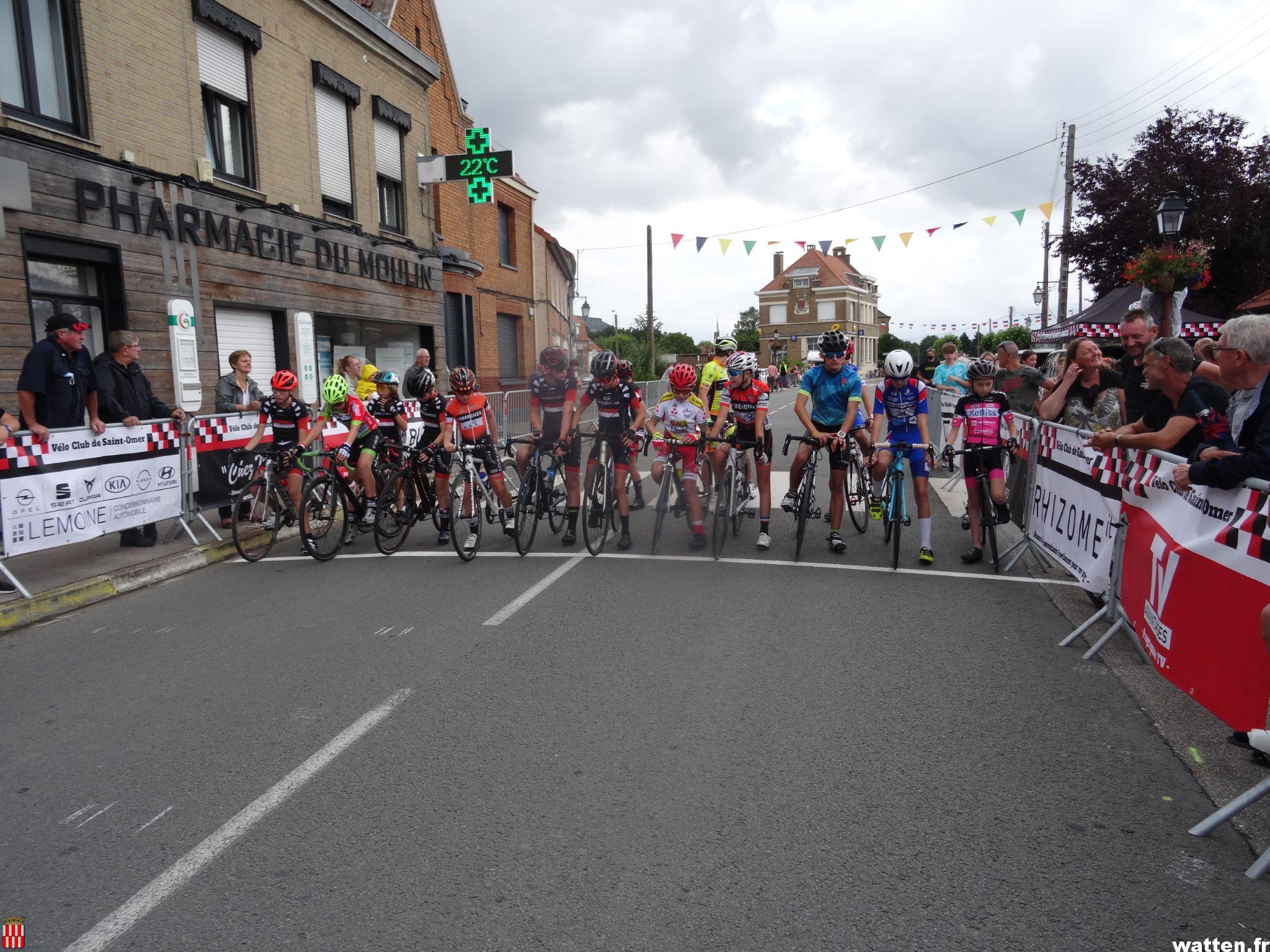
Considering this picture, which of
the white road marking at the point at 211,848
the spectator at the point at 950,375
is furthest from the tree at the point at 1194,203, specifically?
the white road marking at the point at 211,848

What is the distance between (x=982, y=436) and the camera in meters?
7.38

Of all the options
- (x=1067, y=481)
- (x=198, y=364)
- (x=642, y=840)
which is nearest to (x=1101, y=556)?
(x=1067, y=481)

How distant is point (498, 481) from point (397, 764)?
4.93m

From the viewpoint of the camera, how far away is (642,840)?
3.12 m

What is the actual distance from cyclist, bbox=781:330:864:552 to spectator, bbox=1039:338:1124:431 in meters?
1.67

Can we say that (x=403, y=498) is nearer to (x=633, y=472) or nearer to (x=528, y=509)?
(x=528, y=509)

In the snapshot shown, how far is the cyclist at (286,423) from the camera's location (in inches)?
334

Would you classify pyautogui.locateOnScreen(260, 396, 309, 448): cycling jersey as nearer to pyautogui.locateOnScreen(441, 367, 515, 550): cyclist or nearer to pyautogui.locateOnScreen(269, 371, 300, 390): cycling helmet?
pyautogui.locateOnScreen(269, 371, 300, 390): cycling helmet

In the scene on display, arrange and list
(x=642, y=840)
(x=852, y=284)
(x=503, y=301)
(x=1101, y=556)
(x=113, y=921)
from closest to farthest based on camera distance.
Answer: (x=113, y=921) < (x=642, y=840) < (x=1101, y=556) < (x=503, y=301) < (x=852, y=284)

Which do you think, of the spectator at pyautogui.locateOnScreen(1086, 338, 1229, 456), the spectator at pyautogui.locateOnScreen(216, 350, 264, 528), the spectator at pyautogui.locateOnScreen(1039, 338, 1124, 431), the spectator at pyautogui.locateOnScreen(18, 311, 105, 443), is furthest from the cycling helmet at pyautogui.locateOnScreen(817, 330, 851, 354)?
the spectator at pyautogui.locateOnScreen(216, 350, 264, 528)

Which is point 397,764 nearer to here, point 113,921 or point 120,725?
point 113,921

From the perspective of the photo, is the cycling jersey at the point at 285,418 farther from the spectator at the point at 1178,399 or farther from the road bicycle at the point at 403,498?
the spectator at the point at 1178,399

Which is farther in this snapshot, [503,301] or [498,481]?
[503,301]

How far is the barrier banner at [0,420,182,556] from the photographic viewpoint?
668cm
